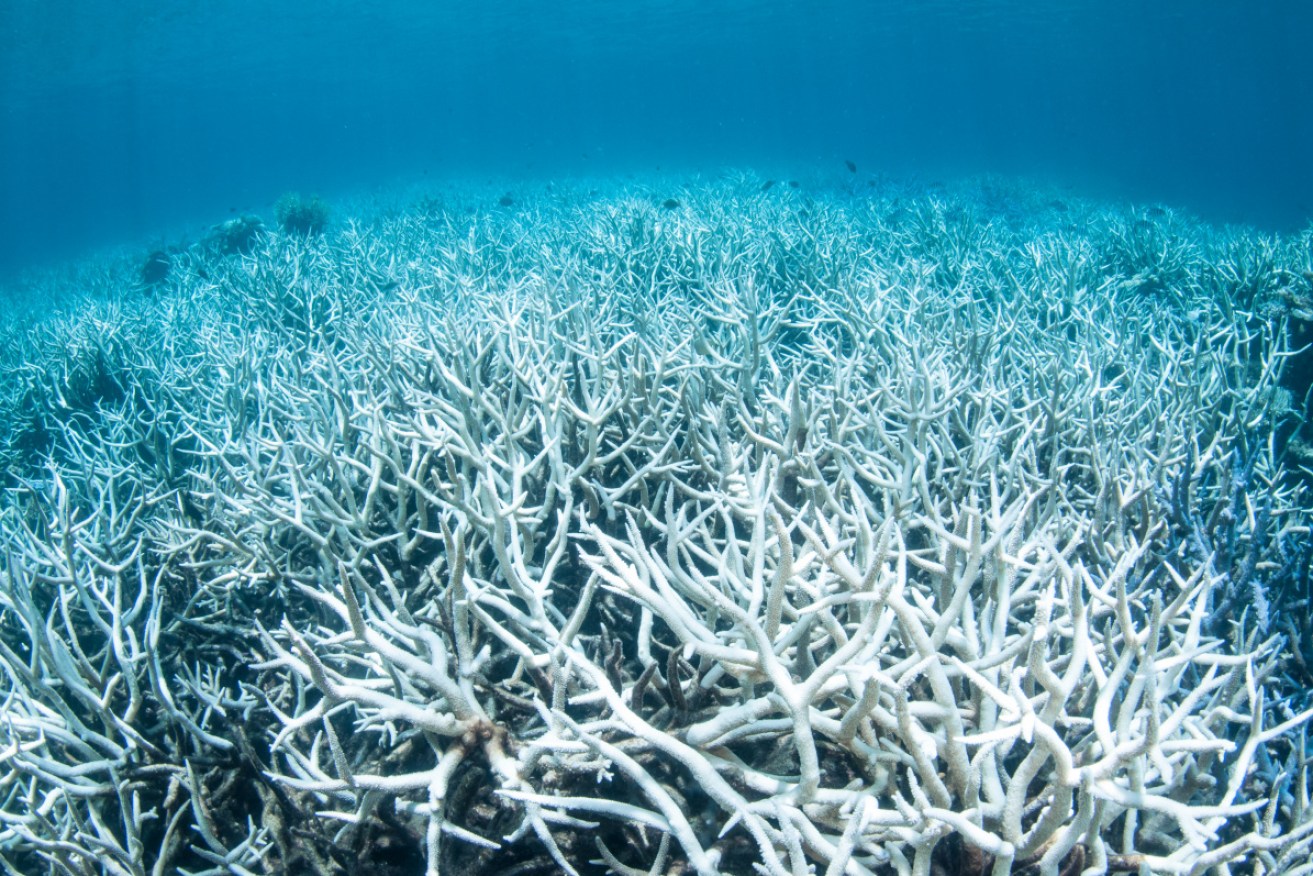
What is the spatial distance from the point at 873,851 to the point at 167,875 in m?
2.00

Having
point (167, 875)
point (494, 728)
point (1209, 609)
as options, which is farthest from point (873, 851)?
point (167, 875)

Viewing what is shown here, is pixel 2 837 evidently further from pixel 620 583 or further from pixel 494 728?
pixel 620 583

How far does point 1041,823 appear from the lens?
50.1 inches

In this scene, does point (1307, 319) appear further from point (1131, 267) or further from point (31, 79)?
point (31, 79)

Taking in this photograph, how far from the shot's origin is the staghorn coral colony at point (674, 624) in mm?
1377

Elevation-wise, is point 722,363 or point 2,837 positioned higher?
point 722,363

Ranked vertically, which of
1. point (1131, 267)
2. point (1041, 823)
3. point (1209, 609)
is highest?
point (1131, 267)

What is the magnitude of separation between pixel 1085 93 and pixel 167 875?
171 metres

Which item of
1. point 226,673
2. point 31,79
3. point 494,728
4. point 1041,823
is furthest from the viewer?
point 31,79

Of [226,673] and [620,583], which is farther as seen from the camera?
[226,673]

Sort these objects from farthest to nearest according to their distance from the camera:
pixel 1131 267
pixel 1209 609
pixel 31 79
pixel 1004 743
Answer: pixel 31 79
pixel 1131 267
pixel 1209 609
pixel 1004 743

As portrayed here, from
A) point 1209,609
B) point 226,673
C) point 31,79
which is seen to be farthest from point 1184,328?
point 31,79

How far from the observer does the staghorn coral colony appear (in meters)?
1.38

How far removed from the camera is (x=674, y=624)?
1.45 m
